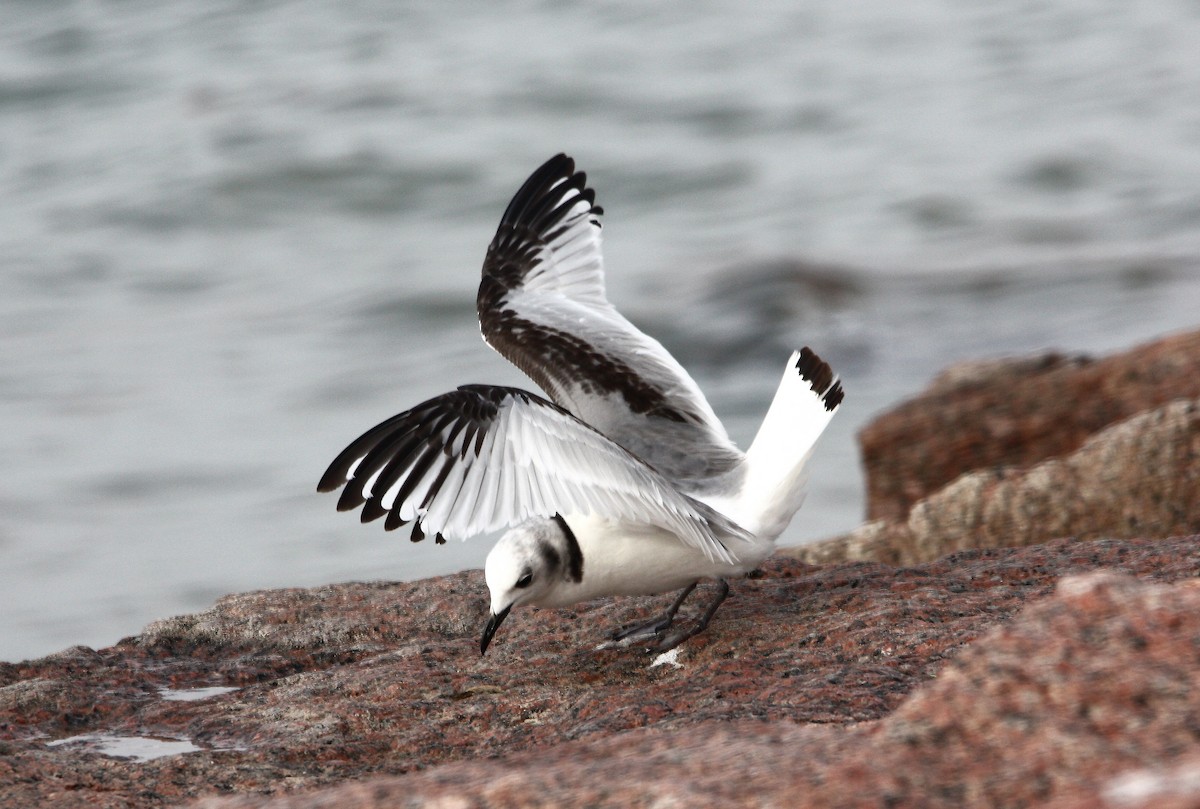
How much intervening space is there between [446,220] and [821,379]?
12240 mm

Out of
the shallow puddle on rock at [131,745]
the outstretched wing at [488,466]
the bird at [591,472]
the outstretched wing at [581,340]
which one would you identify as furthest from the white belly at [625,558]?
the shallow puddle on rock at [131,745]

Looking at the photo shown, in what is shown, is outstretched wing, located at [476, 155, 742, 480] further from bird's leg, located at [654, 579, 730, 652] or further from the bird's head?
the bird's head

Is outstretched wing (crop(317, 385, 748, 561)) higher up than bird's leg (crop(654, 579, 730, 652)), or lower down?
higher up

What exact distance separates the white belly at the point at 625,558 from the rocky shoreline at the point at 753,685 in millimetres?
197

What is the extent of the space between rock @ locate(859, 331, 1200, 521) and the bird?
293cm

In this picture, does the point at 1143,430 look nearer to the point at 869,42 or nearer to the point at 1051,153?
the point at 1051,153

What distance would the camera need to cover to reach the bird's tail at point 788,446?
4.69m

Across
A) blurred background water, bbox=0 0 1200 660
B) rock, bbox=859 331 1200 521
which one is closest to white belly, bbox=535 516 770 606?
rock, bbox=859 331 1200 521

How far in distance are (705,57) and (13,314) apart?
34.2 ft

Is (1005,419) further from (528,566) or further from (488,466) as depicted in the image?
(488,466)

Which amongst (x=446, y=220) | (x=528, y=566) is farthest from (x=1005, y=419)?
(x=446, y=220)

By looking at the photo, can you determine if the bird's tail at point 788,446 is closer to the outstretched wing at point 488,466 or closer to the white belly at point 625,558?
the white belly at point 625,558

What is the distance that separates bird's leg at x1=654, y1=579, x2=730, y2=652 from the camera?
457cm

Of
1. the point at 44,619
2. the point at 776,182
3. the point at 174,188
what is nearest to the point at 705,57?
the point at 776,182
